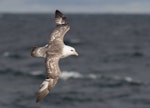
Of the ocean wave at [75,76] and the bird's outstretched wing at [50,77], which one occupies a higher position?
the bird's outstretched wing at [50,77]

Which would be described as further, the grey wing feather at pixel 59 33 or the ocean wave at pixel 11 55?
the ocean wave at pixel 11 55

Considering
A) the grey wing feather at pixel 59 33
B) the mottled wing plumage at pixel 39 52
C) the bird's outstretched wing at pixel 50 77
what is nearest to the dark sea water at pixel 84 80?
the grey wing feather at pixel 59 33

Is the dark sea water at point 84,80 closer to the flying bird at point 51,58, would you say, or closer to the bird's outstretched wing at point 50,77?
the flying bird at point 51,58

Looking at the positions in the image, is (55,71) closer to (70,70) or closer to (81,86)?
(81,86)

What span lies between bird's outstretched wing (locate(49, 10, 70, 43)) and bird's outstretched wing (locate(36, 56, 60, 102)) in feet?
4.28

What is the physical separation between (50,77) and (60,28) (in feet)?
8.76

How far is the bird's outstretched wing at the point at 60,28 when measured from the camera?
19203mm

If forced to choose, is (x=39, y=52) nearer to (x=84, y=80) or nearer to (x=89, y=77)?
(x=84, y=80)

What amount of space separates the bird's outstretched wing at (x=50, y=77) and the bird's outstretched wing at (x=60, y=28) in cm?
131

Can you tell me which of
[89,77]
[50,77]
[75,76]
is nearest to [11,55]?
[75,76]

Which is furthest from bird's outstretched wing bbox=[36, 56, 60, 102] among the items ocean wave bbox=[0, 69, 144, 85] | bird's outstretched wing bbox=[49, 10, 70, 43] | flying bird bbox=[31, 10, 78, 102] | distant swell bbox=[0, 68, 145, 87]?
ocean wave bbox=[0, 69, 144, 85]

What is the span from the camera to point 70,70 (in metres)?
53.0

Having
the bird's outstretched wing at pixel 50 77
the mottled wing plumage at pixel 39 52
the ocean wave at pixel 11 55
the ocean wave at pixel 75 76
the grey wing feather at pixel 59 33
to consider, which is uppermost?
the grey wing feather at pixel 59 33

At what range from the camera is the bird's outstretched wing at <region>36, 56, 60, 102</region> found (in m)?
17.3
